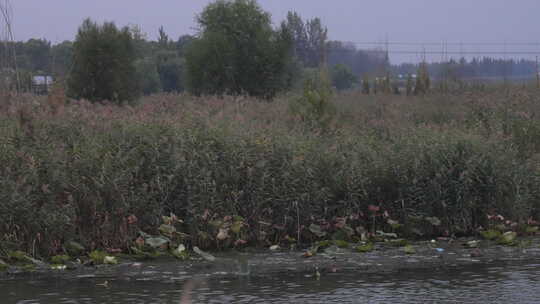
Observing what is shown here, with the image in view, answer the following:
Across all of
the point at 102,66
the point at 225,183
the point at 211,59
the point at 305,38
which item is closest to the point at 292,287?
the point at 225,183

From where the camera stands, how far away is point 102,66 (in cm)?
2725

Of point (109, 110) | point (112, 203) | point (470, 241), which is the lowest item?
point (470, 241)

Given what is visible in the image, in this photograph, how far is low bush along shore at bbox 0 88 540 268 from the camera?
10719 mm

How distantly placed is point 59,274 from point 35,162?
1720 mm

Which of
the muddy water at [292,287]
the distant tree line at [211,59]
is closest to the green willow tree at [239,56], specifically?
the distant tree line at [211,59]

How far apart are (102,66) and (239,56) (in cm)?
706

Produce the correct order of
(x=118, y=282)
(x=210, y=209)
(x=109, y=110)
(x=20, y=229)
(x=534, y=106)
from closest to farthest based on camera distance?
(x=118, y=282)
(x=20, y=229)
(x=210, y=209)
(x=109, y=110)
(x=534, y=106)

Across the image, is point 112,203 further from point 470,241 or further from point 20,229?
point 470,241

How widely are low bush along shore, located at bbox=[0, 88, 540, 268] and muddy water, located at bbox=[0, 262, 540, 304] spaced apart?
91 cm

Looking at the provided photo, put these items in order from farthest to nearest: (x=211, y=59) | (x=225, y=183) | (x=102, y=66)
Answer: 1. (x=211, y=59)
2. (x=102, y=66)
3. (x=225, y=183)

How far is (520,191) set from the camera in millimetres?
12383

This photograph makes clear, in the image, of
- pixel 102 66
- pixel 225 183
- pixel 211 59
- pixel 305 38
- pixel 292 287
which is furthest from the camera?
pixel 305 38

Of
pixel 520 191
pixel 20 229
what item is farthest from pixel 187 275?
pixel 520 191

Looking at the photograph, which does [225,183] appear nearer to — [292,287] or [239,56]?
[292,287]
